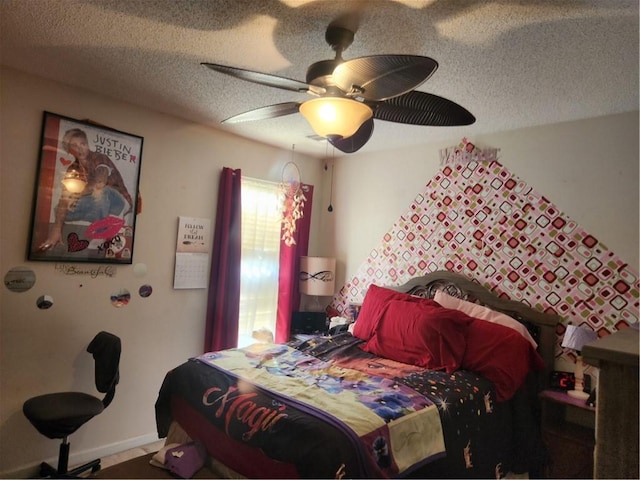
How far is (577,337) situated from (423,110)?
5.83 feet

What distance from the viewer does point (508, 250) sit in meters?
2.91

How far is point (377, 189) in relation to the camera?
3.80 metres

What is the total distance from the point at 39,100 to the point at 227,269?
1.77 meters

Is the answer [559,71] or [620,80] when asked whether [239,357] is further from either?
[620,80]

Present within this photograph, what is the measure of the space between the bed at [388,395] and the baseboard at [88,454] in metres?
0.92

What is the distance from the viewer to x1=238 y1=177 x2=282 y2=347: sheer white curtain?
361cm

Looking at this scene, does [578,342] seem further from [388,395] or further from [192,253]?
[192,253]

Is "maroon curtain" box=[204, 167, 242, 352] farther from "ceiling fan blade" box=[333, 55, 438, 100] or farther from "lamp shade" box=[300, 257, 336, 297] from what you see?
"ceiling fan blade" box=[333, 55, 438, 100]

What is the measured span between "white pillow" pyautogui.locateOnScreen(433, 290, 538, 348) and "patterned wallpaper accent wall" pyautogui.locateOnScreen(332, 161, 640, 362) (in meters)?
0.25

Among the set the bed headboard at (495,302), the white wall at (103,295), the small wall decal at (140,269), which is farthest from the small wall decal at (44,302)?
the bed headboard at (495,302)

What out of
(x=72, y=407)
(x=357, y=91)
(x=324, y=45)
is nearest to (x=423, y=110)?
(x=357, y=91)

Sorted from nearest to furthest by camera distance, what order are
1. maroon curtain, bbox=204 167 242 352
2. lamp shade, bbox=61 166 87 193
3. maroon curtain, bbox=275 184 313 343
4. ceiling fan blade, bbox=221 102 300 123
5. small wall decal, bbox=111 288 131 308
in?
ceiling fan blade, bbox=221 102 300 123 → lamp shade, bbox=61 166 87 193 → small wall decal, bbox=111 288 131 308 → maroon curtain, bbox=204 167 242 352 → maroon curtain, bbox=275 184 313 343

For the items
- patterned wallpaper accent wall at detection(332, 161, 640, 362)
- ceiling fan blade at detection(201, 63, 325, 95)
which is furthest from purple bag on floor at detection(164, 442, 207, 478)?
patterned wallpaper accent wall at detection(332, 161, 640, 362)

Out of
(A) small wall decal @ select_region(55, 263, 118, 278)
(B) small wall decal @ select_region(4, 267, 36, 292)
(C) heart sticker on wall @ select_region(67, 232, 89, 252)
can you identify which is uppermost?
(C) heart sticker on wall @ select_region(67, 232, 89, 252)
